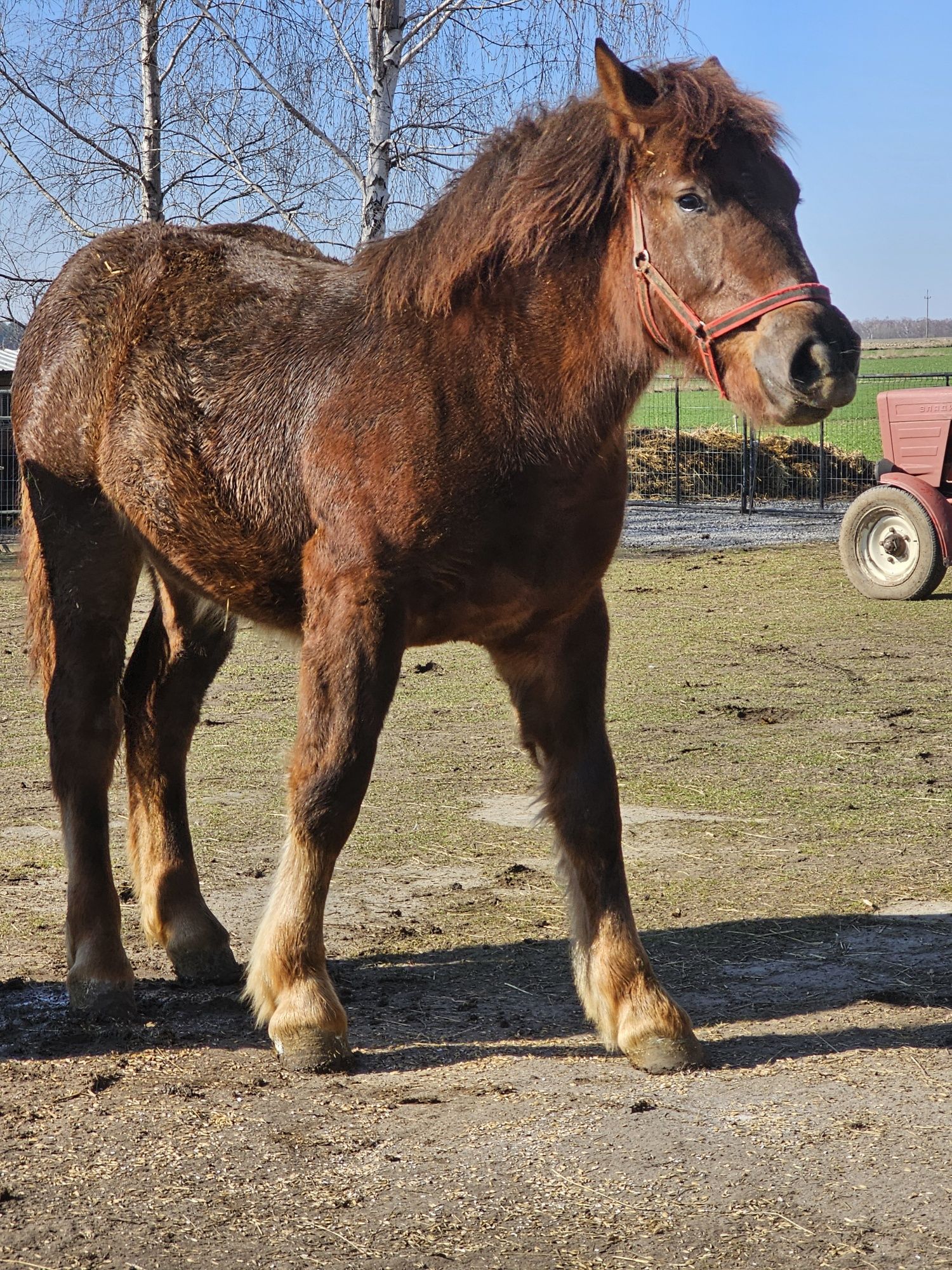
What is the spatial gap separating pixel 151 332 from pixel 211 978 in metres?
1.96

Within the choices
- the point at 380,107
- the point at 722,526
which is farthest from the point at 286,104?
the point at 722,526

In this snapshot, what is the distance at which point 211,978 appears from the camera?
4098 millimetres

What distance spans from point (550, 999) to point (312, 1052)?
2.69 ft

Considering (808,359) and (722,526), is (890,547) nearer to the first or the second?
(722,526)

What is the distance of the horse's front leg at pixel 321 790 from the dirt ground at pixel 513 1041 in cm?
14

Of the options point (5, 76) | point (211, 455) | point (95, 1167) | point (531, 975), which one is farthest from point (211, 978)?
point (5, 76)

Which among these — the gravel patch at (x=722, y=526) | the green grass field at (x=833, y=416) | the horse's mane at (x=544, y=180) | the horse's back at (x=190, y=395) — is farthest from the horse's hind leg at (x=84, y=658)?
the green grass field at (x=833, y=416)

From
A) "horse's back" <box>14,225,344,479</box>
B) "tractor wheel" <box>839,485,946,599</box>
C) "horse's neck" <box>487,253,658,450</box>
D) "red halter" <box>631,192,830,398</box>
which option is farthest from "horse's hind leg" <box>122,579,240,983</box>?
"tractor wheel" <box>839,485,946,599</box>

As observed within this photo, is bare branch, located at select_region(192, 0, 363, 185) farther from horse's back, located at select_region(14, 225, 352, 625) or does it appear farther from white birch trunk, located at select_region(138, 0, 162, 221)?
horse's back, located at select_region(14, 225, 352, 625)

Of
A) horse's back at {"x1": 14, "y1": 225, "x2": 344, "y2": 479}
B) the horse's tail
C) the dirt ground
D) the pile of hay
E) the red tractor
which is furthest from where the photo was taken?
the pile of hay

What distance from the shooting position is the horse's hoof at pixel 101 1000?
3732 millimetres

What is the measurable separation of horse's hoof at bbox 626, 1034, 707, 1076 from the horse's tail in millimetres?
2072

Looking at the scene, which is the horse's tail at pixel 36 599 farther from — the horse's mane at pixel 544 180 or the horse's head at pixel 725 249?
the horse's head at pixel 725 249

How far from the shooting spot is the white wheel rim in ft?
36.8
